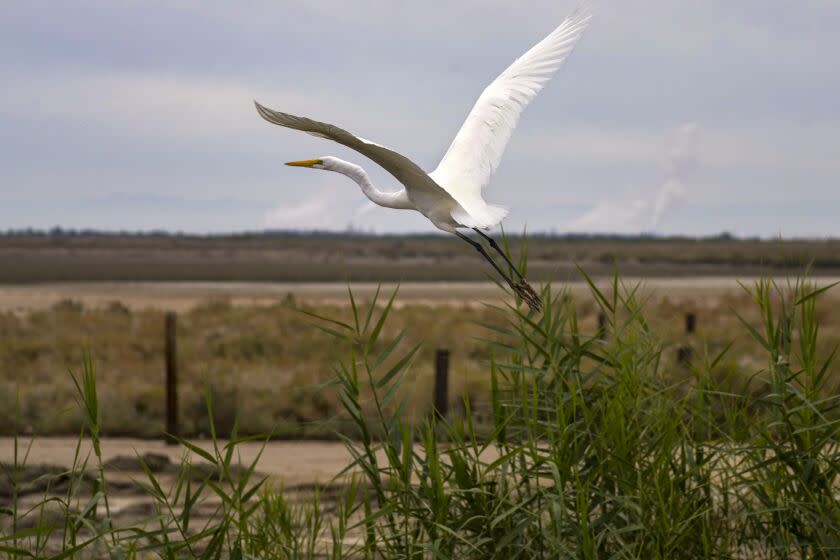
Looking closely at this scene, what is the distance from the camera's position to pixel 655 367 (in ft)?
14.5

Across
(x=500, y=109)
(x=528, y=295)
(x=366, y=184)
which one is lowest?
(x=528, y=295)

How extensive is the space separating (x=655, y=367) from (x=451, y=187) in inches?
49.0

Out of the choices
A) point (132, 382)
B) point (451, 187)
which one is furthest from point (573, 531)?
point (132, 382)

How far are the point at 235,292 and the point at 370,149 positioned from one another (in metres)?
45.2

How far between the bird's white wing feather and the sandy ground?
3134 centimetres

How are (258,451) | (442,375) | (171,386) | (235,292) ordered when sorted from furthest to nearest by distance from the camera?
(235,292) < (171,386) < (258,451) < (442,375)

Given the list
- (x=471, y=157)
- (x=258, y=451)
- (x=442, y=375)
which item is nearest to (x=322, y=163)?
(x=471, y=157)

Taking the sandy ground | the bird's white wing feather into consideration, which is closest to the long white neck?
the bird's white wing feather

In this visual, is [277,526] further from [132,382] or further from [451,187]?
[132,382]

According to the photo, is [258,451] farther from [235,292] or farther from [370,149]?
[235,292]

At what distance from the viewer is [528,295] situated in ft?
13.5

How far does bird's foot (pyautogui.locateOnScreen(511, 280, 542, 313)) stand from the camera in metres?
4.02

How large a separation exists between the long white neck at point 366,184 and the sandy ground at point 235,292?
3270 centimetres

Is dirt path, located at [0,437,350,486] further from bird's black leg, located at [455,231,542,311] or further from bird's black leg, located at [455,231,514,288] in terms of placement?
bird's black leg, located at [455,231,542,311]
